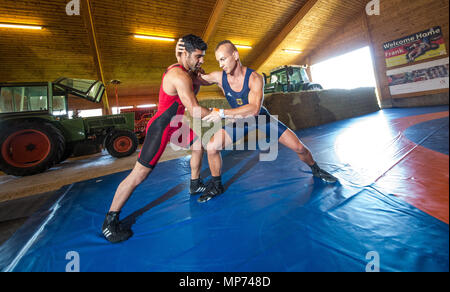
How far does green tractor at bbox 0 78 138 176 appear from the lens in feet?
12.2

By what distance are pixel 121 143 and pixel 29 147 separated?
1730 millimetres

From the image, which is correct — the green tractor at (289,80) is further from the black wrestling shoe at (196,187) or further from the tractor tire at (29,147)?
the tractor tire at (29,147)

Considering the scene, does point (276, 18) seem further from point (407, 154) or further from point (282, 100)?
point (407, 154)

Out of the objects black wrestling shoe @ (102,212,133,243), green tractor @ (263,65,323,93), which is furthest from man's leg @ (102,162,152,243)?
green tractor @ (263,65,323,93)

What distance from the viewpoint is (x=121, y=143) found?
5.00m

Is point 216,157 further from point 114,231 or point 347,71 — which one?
point 347,71

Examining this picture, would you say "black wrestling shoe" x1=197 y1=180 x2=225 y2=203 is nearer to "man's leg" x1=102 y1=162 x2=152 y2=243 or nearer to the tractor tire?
"man's leg" x1=102 y1=162 x2=152 y2=243

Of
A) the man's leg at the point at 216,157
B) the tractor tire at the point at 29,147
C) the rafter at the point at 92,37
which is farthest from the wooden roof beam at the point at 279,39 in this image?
the tractor tire at the point at 29,147

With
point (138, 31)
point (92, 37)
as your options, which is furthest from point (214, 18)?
point (92, 37)

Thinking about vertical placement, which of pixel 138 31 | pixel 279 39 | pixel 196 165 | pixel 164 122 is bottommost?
pixel 196 165

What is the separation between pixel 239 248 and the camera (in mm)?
1051

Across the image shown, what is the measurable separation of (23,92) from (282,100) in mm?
6055

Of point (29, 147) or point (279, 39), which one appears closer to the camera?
point (29, 147)
